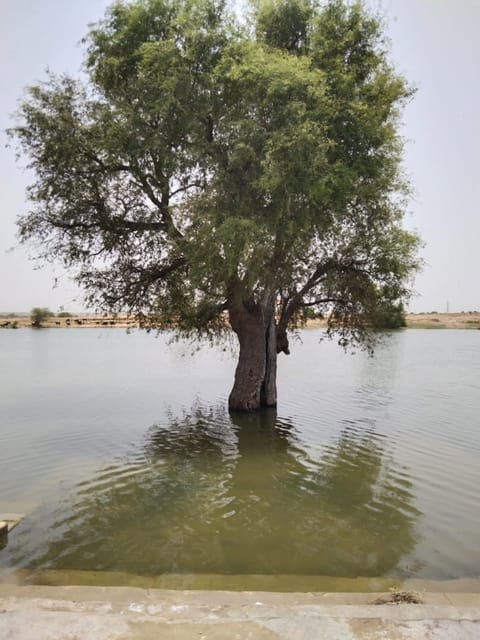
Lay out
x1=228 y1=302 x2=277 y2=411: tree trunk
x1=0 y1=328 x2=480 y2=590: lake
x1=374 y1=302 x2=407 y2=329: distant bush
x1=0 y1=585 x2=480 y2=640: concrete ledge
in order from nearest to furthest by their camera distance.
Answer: x1=0 y1=585 x2=480 y2=640: concrete ledge, x1=0 y1=328 x2=480 y2=590: lake, x1=228 y1=302 x2=277 y2=411: tree trunk, x1=374 y1=302 x2=407 y2=329: distant bush

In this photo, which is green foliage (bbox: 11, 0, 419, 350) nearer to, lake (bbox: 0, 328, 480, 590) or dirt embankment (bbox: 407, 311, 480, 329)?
lake (bbox: 0, 328, 480, 590)

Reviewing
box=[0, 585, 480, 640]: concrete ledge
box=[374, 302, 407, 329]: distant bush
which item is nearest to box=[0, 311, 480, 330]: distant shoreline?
box=[374, 302, 407, 329]: distant bush

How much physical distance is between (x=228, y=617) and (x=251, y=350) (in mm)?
13500

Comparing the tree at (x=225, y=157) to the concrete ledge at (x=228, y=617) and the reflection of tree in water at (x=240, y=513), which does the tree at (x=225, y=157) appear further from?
the concrete ledge at (x=228, y=617)

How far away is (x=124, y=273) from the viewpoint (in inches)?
679

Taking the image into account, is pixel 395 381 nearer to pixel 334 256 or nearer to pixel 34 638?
pixel 334 256

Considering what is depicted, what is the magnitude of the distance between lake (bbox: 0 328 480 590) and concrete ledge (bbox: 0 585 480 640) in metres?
1.07

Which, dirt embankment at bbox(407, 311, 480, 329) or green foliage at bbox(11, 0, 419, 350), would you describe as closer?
green foliage at bbox(11, 0, 419, 350)

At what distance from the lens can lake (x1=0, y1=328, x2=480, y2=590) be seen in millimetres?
6754

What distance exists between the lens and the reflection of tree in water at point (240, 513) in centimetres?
682

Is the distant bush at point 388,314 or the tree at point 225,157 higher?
the tree at point 225,157

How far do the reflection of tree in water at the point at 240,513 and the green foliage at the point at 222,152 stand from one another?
4.92m

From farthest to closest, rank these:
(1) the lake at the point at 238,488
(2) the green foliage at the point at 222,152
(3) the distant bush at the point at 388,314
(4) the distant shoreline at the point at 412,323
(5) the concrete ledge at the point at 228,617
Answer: (4) the distant shoreline at the point at 412,323 < (3) the distant bush at the point at 388,314 < (2) the green foliage at the point at 222,152 < (1) the lake at the point at 238,488 < (5) the concrete ledge at the point at 228,617

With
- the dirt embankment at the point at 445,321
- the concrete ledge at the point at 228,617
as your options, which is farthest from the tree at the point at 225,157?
the dirt embankment at the point at 445,321
